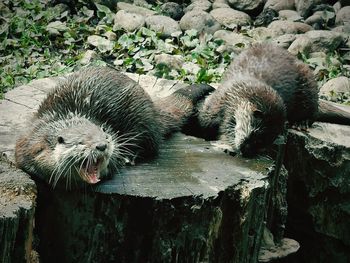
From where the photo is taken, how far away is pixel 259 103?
4.11 metres

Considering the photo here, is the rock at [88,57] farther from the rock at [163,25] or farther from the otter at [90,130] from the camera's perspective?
the otter at [90,130]

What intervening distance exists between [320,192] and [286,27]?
3.38m

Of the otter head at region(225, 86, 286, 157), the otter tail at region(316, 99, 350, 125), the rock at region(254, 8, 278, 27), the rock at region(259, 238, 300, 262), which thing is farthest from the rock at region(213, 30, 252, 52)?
the rock at region(259, 238, 300, 262)

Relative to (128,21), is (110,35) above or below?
Answer: below

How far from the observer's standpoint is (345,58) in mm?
6984

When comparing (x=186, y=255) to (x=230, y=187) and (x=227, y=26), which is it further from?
(x=227, y=26)

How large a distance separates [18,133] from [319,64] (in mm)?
3947

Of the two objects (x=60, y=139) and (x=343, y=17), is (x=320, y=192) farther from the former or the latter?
(x=343, y=17)

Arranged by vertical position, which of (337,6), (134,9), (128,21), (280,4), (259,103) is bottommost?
(259,103)

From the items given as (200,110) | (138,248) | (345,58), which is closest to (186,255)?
(138,248)

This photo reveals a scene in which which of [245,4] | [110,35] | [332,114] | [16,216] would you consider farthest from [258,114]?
[245,4]

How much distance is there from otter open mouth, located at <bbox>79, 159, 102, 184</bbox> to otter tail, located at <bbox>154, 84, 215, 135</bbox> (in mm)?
868

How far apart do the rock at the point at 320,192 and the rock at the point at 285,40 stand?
8.05ft

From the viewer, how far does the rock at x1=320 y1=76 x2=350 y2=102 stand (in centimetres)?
602
